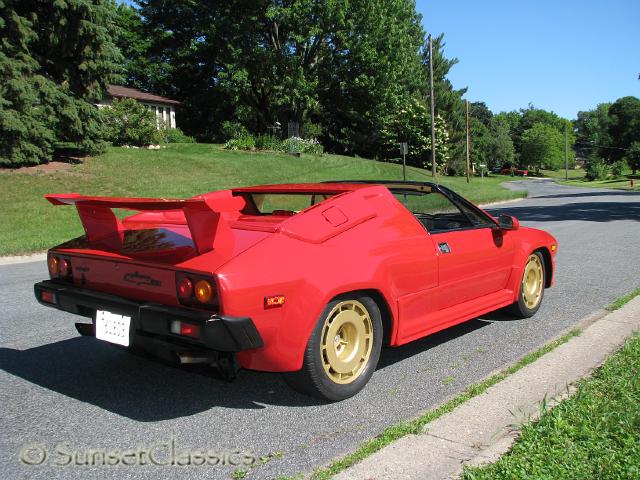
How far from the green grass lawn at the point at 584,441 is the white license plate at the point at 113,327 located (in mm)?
2037

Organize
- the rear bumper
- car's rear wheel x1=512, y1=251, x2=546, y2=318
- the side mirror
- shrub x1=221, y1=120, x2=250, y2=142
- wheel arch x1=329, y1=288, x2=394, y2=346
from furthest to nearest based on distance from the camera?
1. shrub x1=221, y1=120, x2=250, y2=142
2. car's rear wheel x1=512, y1=251, x2=546, y2=318
3. the side mirror
4. wheel arch x1=329, y1=288, x2=394, y2=346
5. the rear bumper

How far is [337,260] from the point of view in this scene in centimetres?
354

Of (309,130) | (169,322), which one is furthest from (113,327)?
(309,130)

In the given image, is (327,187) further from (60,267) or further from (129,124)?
(129,124)

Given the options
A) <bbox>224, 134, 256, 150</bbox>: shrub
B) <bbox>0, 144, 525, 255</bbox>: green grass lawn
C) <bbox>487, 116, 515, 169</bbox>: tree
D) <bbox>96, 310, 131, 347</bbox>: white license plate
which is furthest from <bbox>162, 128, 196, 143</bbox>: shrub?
<bbox>487, 116, 515, 169</bbox>: tree

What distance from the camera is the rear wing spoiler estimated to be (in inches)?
127

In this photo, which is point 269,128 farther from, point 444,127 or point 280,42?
point 444,127

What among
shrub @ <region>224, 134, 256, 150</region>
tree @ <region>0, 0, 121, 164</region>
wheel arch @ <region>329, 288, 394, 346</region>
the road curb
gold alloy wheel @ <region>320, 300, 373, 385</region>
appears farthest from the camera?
shrub @ <region>224, 134, 256, 150</region>

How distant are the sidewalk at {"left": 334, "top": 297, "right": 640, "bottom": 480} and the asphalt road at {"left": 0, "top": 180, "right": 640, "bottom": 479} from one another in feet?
0.94

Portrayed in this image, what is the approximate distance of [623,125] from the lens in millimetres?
105750

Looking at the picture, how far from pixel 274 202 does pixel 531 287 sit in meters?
2.80

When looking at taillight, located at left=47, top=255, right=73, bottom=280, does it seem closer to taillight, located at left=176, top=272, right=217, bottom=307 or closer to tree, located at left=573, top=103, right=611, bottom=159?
taillight, located at left=176, top=272, right=217, bottom=307

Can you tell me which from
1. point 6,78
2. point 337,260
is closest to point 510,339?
point 337,260

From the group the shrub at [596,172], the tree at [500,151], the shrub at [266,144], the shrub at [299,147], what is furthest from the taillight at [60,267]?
the tree at [500,151]
